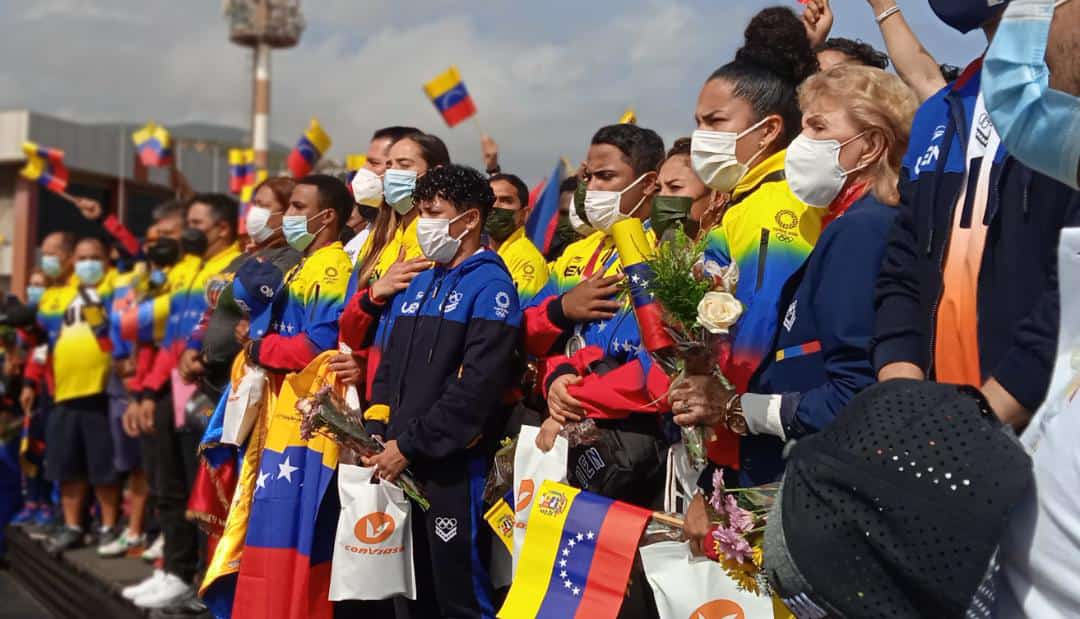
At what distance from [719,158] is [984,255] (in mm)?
1446

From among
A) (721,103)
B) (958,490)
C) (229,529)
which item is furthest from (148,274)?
(958,490)

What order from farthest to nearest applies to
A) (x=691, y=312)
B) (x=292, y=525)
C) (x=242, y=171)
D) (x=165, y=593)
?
(x=242, y=171) → (x=165, y=593) → (x=292, y=525) → (x=691, y=312)

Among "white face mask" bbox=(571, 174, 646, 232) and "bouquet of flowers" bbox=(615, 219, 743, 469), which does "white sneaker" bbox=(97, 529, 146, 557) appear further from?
"bouquet of flowers" bbox=(615, 219, 743, 469)

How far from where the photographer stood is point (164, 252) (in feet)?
28.1

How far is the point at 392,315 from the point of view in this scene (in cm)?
474

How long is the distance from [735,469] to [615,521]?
1.53 feet

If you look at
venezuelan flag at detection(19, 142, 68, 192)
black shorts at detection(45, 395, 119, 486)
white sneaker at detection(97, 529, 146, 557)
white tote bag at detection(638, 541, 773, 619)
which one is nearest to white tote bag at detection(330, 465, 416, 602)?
white tote bag at detection(638, 541, 773, 619)

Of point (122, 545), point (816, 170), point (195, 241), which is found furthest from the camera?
point (122, 545)

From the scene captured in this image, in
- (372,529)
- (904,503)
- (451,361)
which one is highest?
(904,503)

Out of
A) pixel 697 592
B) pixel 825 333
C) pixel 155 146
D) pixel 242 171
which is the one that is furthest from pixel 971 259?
pixel 242 171

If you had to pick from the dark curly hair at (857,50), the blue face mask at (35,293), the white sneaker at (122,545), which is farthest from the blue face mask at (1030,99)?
the blue face mask at (35,293)

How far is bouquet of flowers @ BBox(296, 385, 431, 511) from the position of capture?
4.40 metres

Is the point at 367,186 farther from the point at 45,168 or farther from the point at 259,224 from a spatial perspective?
the point at 45,168

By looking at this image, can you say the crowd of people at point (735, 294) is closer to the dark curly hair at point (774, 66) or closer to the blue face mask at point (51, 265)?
the dark curly hair at point (774, 66)
